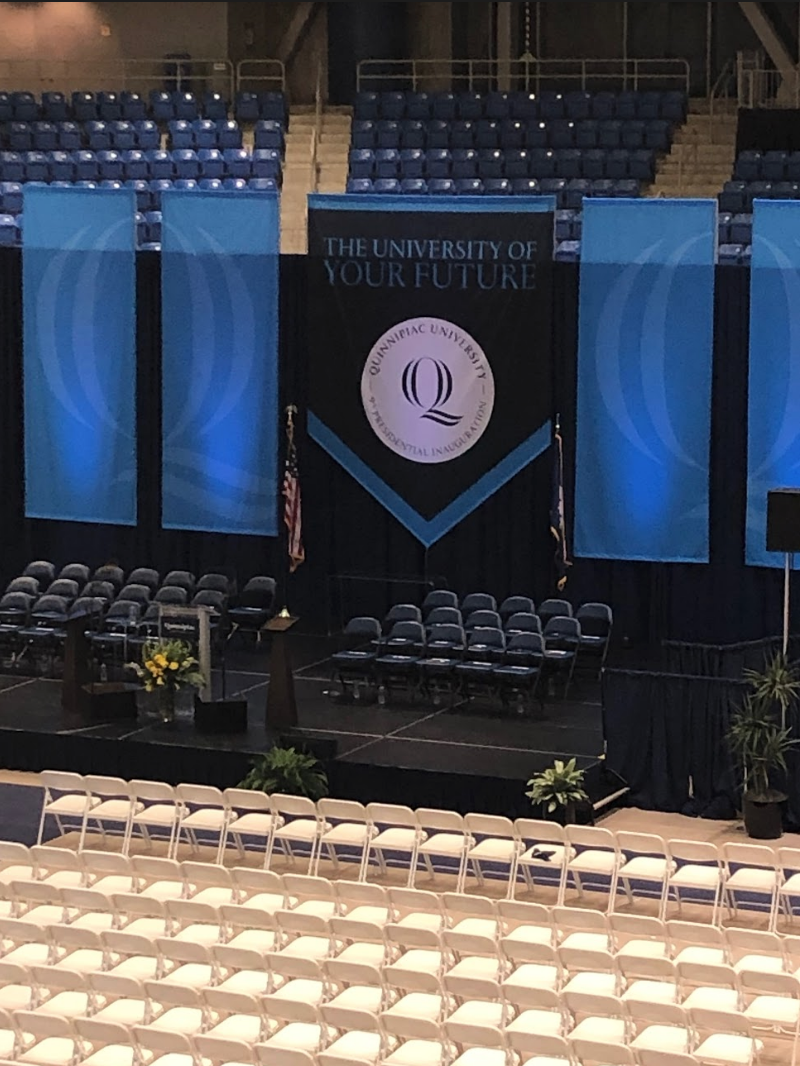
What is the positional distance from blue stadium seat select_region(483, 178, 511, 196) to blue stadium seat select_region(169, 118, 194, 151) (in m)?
3.93

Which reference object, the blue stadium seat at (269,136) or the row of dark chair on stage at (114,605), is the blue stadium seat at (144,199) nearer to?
the blue stadium seat at (269,136)

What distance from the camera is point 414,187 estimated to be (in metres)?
23.7

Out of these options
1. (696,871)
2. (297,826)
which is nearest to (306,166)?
(297,826)

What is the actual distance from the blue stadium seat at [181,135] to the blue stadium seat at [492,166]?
3.60 meters

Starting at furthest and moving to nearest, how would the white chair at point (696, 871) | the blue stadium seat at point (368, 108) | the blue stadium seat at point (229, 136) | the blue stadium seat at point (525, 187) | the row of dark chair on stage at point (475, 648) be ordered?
the blue stadium seat at point (368, 108), the blue stadium seat at point (229, 136), the blue stadium seat at point (525, 187), the row of dark chair on stage at point (475, 648), the white chair at point (696, 871)

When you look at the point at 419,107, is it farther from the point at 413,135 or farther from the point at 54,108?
the point at 54,108

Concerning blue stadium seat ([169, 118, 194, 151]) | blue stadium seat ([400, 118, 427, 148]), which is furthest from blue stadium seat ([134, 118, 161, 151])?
blue stadium seat ([400, 118, 427, 148])

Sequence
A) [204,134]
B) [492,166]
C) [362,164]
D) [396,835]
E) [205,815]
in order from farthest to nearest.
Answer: [204,134], [362,164], [492,166], [205,815], [396,835]

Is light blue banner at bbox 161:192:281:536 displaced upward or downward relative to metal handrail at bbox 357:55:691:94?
downward

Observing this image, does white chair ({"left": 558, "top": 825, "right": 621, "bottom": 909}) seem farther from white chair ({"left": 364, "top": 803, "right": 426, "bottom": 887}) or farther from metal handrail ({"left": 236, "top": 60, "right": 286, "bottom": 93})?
metal handrail ({"left": 236, "top": 60, "right": 286, "bottom": 93})

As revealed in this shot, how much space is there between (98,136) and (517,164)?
204 inches

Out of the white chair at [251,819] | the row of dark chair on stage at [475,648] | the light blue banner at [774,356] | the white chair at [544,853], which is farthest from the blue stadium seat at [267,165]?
the white chair at [544,853]

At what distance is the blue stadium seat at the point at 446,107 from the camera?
83.3ft

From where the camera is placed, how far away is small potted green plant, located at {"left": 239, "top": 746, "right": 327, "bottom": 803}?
17.4 metres
